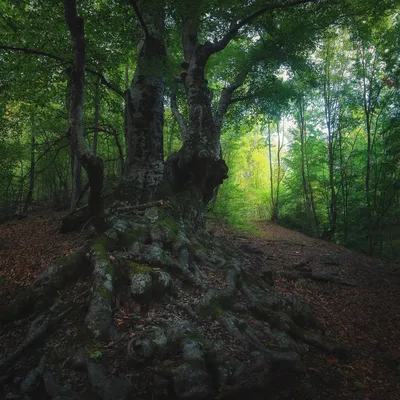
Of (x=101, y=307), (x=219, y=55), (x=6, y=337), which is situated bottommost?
(x=6, y=337)

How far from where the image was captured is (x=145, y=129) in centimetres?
734

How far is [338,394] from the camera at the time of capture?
350cm

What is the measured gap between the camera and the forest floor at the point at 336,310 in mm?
3672

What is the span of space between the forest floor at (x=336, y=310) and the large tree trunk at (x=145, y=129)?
5.93 ft

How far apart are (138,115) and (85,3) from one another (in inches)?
131

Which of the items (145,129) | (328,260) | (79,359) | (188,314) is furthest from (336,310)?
(145,129)

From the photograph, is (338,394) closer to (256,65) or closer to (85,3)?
(85,3)

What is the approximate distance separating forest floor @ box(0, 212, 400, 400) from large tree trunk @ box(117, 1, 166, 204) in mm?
1807

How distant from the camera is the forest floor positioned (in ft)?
12.0

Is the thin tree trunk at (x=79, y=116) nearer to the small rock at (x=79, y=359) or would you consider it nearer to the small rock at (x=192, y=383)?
the small rock at (x=79, y=359)

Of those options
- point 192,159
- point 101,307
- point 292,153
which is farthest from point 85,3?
point 292,153

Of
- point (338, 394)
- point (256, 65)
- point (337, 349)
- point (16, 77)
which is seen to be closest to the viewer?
point (338, 394)

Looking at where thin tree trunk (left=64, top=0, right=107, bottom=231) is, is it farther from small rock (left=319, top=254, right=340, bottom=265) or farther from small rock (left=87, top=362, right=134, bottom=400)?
small rock (left=319, top=254, right=340, bottom=265)

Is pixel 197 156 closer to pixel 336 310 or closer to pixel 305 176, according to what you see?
A: pixel 336 310
